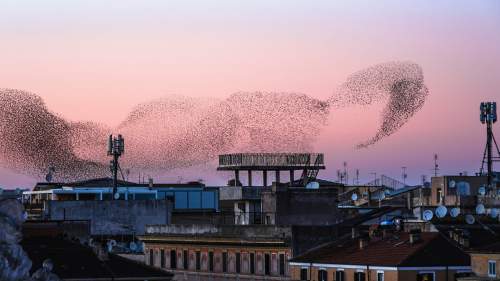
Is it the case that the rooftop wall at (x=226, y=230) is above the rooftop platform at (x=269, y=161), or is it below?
below

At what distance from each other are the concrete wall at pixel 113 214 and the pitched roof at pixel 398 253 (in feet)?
158

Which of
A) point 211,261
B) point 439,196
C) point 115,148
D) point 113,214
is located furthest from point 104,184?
point 211,261

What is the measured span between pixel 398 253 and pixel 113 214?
2404 inches

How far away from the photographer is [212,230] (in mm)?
134250

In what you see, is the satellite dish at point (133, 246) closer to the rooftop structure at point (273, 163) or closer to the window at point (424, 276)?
the rooftop structure at point (273, 163)

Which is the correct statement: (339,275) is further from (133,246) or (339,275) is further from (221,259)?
(133,246)

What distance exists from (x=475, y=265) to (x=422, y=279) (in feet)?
20.1

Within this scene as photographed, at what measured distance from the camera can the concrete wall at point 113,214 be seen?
164 meters

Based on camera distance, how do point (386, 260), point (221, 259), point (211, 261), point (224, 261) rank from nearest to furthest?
point (386, 260)
point (224, 261)
point (221, 259)
point (211, 261)

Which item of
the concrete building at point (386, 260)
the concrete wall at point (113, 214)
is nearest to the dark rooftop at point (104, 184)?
the concrete wall at point (113, 214)

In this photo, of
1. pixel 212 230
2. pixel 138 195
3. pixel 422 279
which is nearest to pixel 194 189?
pixel 138 195

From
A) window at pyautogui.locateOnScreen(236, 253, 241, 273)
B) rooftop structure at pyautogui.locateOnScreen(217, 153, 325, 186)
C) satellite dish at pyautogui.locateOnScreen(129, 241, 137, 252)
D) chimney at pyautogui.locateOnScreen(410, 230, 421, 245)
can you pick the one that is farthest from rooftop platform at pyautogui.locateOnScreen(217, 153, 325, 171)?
chimney at pyautogui.locateOnScreen(410, 230, 421, 245)

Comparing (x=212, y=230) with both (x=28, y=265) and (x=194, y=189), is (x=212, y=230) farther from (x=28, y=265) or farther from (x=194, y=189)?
(x=28, y=265)

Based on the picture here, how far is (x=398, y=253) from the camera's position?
10750cm
